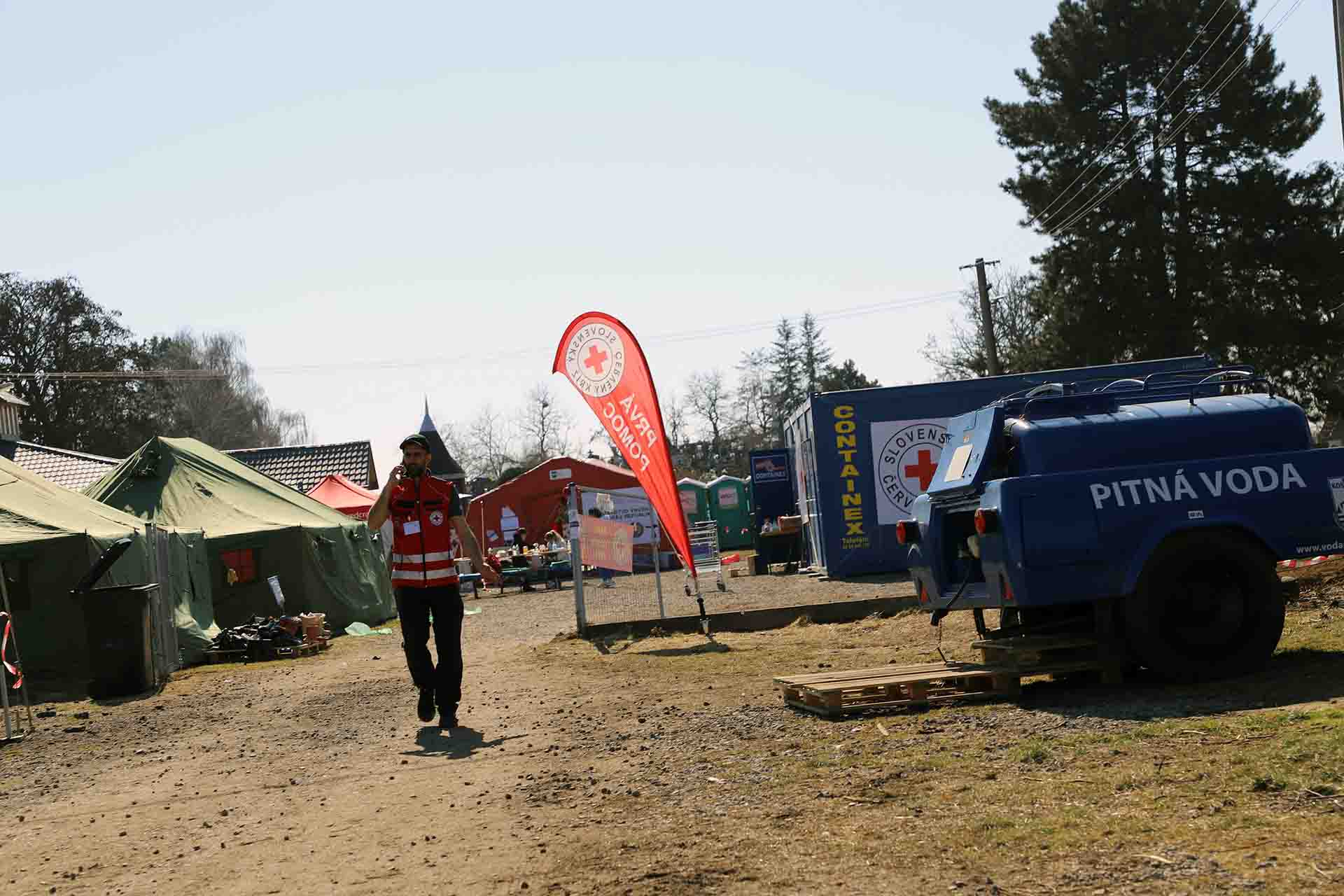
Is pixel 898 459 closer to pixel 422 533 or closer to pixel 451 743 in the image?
pixel 422 533

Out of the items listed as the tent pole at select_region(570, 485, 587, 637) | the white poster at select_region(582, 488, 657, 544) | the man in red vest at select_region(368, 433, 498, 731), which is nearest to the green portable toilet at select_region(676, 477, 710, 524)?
the white poster at select_region(582, 488, 657, 544)

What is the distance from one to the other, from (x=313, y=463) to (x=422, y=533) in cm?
3727

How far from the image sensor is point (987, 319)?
38062 millimetres

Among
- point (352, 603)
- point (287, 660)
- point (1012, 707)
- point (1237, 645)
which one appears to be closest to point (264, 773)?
point (1012, 707)

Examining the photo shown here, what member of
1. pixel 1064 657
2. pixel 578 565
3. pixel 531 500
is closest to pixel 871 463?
pixel 578 565

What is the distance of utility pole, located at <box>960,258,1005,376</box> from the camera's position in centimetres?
3731

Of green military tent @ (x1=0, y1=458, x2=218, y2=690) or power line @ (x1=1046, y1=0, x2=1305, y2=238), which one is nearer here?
green military tent @ (x1=0, y1=458, x2=218, y2=690)

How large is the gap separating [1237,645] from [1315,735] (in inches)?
93.0

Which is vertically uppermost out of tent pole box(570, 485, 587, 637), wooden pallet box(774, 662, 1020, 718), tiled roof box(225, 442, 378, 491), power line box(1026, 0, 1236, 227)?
power line box(1026, 0, 1236, 227)

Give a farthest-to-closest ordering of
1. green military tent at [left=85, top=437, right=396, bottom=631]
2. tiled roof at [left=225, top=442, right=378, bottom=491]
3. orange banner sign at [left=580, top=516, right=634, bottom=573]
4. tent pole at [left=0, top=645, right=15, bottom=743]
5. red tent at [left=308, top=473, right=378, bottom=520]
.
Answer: tiled roof at [left=225, top=442, right=378, bottom=491], red tent at [left=308, top=473, right=378, bottom=520], green military tent at [left=85, top=437, right=396, bottom=631], orange banner sign at [left=580, top=516, right=634, bottom=573], tent pole at [left=0, top=645, right=15, bottom=743]

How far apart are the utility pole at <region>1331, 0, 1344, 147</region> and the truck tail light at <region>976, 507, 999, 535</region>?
4.03m

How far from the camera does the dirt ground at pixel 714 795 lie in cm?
463

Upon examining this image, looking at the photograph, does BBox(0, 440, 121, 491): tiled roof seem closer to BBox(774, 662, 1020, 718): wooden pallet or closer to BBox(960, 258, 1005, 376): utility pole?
BBox(960, 258, 1005, 376): utility pole

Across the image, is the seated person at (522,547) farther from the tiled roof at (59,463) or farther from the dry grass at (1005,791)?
the dry grass at (1005,791)
